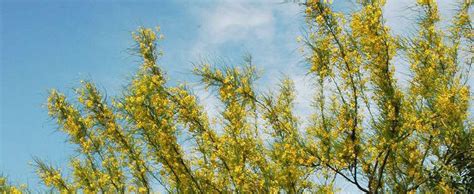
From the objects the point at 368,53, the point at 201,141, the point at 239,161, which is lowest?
the point at 239,161

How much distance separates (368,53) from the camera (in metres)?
8.25

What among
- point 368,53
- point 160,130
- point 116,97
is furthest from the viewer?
point 116,97

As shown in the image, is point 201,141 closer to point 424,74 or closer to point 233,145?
point 233,145

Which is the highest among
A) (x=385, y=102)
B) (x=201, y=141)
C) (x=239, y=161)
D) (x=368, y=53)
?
(x=368, y=53)

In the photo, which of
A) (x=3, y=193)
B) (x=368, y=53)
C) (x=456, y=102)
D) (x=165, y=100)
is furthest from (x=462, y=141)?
(x=3, y=193)

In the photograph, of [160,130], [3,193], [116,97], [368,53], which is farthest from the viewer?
[3,193]

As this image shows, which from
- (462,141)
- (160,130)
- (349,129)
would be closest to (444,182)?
(462,141)

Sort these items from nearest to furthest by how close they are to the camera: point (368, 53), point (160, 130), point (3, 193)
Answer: point (160, 130) → point (368, 53) → point (3, 193)

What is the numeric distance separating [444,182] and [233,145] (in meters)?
3.23

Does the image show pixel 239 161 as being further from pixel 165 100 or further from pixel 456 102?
pixel 456 102

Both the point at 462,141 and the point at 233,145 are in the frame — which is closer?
the point at 233,145

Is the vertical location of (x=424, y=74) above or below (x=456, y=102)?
above

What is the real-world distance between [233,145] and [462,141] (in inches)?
151

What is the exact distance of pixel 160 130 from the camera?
7.72 meters
